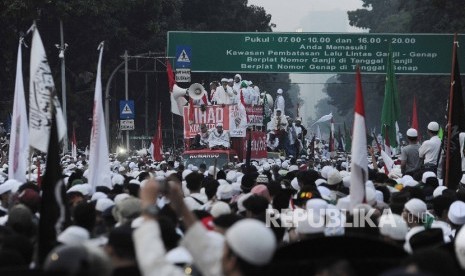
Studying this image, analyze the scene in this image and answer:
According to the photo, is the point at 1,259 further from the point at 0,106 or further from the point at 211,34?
the point at 0,106

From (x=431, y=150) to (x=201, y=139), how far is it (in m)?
13.7

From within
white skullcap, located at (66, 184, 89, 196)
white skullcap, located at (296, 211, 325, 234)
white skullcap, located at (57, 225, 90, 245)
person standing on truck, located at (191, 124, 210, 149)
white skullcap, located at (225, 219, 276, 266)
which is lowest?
person standing on truck, located at (191, 124, 210, 149)

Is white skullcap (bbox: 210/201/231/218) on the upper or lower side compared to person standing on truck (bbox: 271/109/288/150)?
upper

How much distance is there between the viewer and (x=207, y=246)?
5.52 metres

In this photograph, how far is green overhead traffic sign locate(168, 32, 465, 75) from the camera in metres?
40.1

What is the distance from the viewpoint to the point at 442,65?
132 feet

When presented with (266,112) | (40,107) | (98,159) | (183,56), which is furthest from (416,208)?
(266,112)

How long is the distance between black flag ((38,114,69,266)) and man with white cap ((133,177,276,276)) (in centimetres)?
143

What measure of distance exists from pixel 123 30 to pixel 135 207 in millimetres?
43770

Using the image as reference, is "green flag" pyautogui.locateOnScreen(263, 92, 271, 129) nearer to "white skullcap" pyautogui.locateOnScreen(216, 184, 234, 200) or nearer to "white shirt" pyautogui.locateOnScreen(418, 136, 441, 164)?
"white shirt" pyautogui.locateOnScreen(418, 136, 441, 164)

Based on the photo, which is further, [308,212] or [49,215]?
[308,212]

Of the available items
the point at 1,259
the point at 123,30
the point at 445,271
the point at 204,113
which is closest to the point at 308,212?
the point at 1,259

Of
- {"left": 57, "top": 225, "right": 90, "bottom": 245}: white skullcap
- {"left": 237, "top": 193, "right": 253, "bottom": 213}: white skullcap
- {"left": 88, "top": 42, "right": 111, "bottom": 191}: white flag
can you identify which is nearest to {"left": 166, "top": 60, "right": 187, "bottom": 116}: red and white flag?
{"left": 88, "top": 42, "right": 111, "bottom": 191}: white flag

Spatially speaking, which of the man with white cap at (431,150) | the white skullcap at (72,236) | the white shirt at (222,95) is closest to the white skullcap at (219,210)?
the white skullcap at (72,236)
